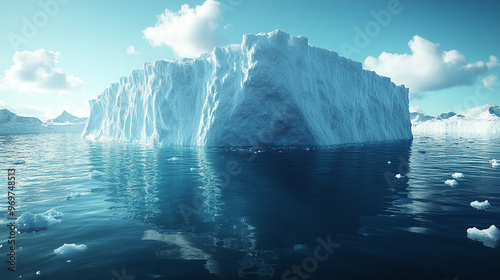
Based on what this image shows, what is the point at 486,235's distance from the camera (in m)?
5.51

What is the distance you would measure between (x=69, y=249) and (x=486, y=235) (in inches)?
365

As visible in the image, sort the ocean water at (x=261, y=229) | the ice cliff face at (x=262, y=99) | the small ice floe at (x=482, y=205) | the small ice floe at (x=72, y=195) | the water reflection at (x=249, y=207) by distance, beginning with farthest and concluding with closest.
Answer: the ice cliff face at (x=262, y=99)
the small ice floe at (x=72, y=195)
the small ice floe at (x=482, y=205)
the water reflection at (x=249, y=207)
the ocean water at (x=261, y=229)

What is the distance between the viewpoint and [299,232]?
6.00 metres

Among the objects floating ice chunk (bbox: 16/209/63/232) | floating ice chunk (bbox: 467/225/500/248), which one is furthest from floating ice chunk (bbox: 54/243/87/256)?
A: floating ice chunk (bbox: 467/225/500/248)

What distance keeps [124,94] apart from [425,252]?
5762 centimetres

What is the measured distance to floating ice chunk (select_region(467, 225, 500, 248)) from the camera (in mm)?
5352

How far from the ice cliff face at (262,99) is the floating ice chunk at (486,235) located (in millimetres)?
23730

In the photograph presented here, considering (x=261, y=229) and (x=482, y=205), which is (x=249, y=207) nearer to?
(x=261, y=229)

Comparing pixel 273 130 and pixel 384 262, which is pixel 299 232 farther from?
pixel 273 130

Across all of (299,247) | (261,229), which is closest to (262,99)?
(261,229)

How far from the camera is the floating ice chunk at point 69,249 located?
5.10m

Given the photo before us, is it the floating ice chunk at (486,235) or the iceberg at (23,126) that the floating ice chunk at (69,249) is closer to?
the floating ice chunk at (486,235)

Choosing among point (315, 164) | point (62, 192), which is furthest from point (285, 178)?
point (62, 192)

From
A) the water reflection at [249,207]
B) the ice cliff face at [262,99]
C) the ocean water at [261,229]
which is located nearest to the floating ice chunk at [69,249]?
the ocean water at [261,229]
